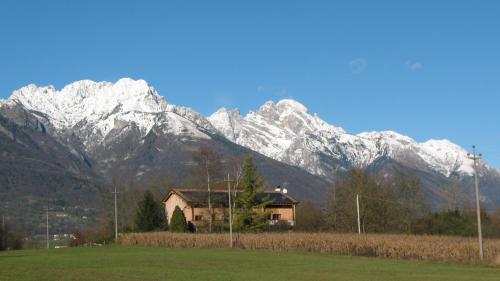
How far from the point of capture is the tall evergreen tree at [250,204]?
89.3m

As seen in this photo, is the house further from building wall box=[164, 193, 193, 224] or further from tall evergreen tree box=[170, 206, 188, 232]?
tall evergreen tree box=[170, 206, 188, 232]

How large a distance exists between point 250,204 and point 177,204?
17.5m

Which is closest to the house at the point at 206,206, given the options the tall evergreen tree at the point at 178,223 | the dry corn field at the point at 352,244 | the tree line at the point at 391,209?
the tree line at the point at 391,209

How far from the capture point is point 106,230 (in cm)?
10925

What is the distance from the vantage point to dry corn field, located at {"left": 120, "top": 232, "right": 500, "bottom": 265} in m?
54.1

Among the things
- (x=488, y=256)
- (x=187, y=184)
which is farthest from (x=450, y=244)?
(x=187, y=184)

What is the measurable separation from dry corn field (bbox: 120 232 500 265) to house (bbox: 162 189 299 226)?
679 inches

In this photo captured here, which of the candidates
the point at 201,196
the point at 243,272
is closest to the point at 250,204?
the point at 201,196

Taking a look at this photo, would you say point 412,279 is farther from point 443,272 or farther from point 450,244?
point 450,244

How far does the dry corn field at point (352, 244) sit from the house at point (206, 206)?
1726 cm

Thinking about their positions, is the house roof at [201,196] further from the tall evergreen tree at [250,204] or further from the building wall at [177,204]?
the tall evergreen tree at [250,204]

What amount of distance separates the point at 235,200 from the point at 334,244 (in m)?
29.7

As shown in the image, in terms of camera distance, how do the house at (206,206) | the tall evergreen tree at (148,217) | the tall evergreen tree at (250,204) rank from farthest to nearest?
the house at (206,206)
the tall evergreen tree at (148,217)
the tall evergreen tree at (250,204)

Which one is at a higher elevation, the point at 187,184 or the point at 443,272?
the point at 187,184
